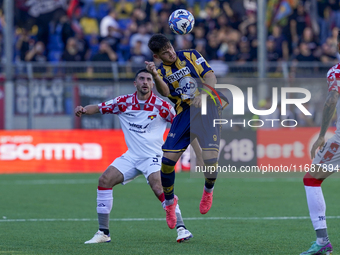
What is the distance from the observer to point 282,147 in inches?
640

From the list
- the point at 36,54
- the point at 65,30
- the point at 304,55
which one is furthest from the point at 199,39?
the point at 36,54

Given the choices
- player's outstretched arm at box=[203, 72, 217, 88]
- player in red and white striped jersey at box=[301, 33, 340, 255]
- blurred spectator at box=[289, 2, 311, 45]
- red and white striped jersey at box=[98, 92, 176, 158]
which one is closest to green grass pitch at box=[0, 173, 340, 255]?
player in red and white striped jersey at box=[301, 33, 340, 255]

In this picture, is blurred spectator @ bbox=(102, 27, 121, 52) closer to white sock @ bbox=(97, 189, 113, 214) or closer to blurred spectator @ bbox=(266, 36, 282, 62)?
blurred spectator @ bbox=(266, 36, 282, 62)

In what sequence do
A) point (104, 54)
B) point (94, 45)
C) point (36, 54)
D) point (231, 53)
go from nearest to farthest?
point (104, 54) < point (36, 54) < point (231, 53) < point (94, 45)

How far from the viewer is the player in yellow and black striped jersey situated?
7.32 m

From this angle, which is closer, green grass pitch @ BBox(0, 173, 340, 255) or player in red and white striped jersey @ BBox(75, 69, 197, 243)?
green grass pitch @ BBox(0, 173, 340, 255)

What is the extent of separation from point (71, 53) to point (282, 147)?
22.2ft

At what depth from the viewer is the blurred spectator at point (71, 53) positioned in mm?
18406

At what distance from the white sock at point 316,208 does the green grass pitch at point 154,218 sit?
0.63 meters

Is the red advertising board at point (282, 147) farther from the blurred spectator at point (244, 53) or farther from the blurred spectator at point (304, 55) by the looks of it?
the blurred spectator at point (244, 53)

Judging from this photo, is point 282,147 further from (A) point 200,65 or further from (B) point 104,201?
(B) point 104,201

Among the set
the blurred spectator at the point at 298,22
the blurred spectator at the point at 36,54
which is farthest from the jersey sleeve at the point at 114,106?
the blurred spectator at the point at 298,22

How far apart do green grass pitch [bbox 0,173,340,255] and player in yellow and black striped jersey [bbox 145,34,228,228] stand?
0.79 metres

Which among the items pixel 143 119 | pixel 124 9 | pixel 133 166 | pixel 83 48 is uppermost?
pixel 124 9
